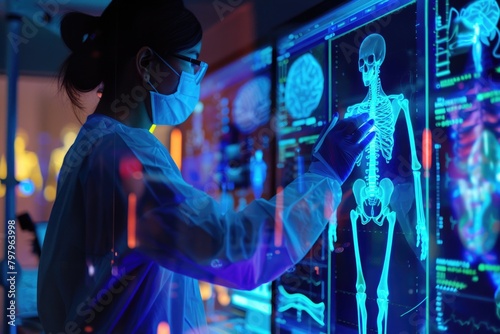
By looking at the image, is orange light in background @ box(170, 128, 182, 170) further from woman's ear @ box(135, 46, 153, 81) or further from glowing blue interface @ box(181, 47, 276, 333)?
woman's ear @ box(135, 46, 153, 81)

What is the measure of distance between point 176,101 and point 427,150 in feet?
2.23

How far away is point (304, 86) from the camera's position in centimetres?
141

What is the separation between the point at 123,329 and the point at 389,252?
2.09 feet

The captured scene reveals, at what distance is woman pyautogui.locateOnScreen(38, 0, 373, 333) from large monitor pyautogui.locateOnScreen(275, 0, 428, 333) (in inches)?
3.4

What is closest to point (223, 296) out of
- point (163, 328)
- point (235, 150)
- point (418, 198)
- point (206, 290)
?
point (206, 290)

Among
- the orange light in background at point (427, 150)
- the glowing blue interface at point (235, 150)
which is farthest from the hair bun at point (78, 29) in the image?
the orange light in background at point (427, 150)

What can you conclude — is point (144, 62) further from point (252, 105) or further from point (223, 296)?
point (223, 296)

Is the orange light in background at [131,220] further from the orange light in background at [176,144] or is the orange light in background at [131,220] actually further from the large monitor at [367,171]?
the orange light in background at [176,144]

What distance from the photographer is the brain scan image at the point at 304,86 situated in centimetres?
135

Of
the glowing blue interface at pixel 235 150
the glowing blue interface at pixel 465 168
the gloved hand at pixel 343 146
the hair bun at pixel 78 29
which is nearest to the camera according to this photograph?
the glowing blue interface at pixel 465 168

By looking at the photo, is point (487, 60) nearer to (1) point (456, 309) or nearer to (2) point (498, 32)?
(2) point (498, 32)

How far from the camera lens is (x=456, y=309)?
2.96 ft

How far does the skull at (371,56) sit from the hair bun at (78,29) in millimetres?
715

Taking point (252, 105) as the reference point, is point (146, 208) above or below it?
below
